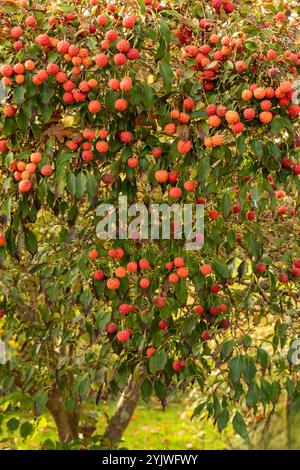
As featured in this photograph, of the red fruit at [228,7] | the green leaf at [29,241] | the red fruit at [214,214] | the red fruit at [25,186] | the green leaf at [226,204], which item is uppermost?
the red fruit at [228,7]

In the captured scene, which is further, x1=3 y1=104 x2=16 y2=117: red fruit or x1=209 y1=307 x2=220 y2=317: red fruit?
x1=209 y1=307 x2=220 y2=317: red fruit

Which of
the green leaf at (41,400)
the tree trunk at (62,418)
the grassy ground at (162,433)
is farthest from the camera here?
the grassy ground at (162,433)

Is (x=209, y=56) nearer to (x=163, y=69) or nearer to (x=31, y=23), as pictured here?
(x=163, y=69)

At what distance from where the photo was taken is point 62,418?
3.09 metres

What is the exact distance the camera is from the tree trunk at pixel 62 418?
3023mm

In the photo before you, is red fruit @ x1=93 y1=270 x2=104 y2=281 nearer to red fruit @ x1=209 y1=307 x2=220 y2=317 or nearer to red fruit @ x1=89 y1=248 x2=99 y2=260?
red fruit @ x1=89 y1=248 x2=99 y2=260

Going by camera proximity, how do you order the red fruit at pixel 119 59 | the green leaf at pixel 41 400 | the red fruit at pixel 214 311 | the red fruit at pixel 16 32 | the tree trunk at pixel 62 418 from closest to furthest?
the red fruit at pixel 119 59 → the red fruit at pixel 16 32 → the red fruit at pixel 214 311 → the green leaf at pixel 41 400 → the tree trunk at pixel 62 418

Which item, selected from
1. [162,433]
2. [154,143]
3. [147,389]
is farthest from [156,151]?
[162,433]

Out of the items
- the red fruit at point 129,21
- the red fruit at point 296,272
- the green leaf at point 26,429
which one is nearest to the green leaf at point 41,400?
the green leaf at point 26,429

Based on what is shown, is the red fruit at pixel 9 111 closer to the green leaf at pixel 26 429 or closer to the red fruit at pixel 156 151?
the red fruit at pixel 156 151

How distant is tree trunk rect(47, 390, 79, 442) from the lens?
9.92 ft

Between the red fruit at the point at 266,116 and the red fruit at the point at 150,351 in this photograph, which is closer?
the red fruit at the point at 266,116

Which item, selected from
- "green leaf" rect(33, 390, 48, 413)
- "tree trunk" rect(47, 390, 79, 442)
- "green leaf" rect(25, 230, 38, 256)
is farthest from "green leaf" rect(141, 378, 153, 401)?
"tree trunk" rect(47, 390, 79, 442)

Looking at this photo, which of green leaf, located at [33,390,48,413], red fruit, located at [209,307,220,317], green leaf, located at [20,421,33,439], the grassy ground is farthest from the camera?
the grassy ground
